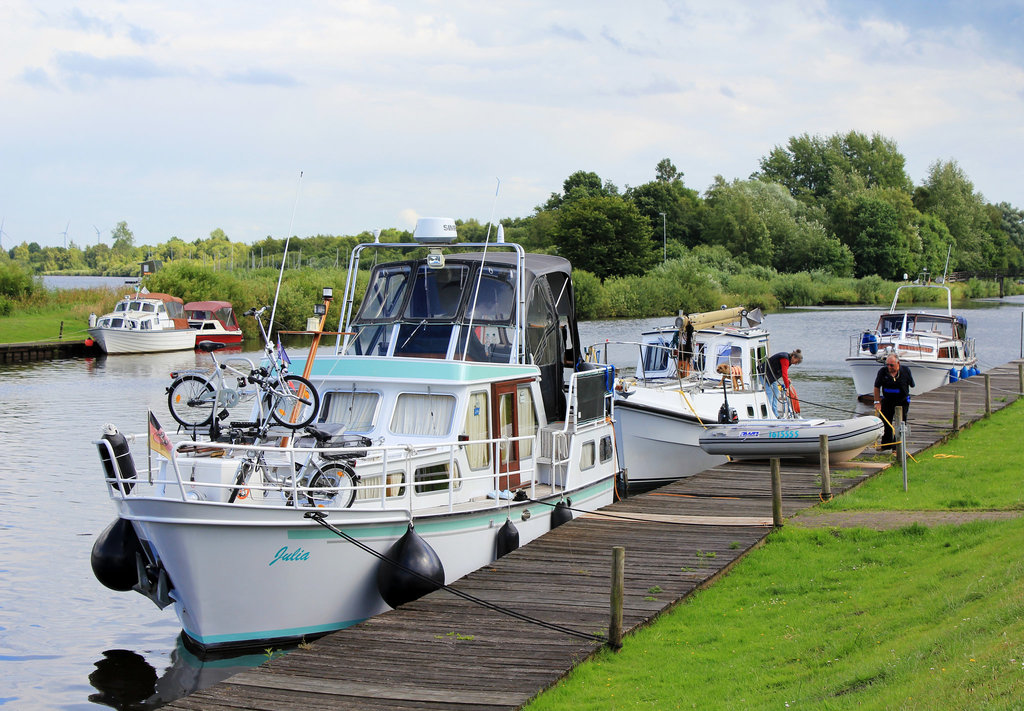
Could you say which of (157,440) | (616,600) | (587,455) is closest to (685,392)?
(587,455)

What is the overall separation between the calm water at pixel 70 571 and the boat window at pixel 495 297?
6260 mm

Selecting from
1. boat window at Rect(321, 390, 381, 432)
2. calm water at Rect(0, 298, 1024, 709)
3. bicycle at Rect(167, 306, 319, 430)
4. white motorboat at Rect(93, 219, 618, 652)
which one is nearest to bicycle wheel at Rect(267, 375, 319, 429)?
bicycle at Rect(167, 306, 319, 430)

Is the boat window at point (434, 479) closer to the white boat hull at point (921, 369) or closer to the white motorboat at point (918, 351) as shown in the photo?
the white motorboat at point (918, 351)

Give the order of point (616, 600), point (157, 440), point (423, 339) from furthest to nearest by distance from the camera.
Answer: point (423, 339) → point (157, 440) → point (616, 600)

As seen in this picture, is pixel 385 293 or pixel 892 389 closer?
pixel 385 293

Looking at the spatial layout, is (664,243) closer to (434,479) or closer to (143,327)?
(143,327)

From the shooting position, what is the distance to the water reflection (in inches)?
469

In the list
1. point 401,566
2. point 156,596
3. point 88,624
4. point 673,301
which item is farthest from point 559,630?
point 673,301

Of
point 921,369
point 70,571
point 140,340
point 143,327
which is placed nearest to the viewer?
point 70,571

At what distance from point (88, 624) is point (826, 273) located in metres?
90.0

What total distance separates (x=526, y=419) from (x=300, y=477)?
483 cm

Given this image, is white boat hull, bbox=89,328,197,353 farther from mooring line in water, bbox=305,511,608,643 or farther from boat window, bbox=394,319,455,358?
mooring line in water, bbox=305,511,608,643

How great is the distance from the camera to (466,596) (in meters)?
11.2

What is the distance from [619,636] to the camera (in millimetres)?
9688
